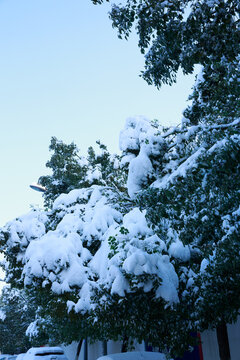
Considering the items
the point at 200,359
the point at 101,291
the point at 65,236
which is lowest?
the point at 200,359

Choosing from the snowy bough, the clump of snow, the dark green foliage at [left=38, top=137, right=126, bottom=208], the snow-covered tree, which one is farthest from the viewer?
the dark green foliage at [left=38, top=137, right=126, bottom=208]

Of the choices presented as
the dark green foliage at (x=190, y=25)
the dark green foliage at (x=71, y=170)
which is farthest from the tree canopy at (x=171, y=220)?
the dark green foliage at (x=71, y=170)

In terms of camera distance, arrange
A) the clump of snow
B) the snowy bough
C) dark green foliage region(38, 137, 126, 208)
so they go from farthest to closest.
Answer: dark green foliage region(38, 137, 126, 208), the clump of snow, the snowy bough

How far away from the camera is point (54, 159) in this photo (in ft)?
72.0

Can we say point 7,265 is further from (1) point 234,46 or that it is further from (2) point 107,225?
(1) point 234,46

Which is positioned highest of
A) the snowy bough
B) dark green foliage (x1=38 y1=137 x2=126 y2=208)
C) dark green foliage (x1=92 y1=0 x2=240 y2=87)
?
dark green foliage (x1=38 y1=137 x2=126 y2=208)

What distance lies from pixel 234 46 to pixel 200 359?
456 inches

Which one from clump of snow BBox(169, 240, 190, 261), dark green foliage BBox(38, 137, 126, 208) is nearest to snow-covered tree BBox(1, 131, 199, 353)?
clump of snow BBox(169, 240, 190, 261)

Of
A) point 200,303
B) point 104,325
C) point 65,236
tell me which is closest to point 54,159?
point 65,236

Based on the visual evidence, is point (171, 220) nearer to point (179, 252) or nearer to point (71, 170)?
point (179, 252)

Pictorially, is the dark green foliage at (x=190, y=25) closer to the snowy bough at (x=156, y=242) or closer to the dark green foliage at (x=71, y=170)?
the snowy bough at (x=156, y=242)

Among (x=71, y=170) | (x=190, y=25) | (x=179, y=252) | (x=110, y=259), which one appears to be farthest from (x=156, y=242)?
(x=71, y=170)

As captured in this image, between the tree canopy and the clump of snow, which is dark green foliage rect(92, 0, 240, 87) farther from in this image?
the clump of snow

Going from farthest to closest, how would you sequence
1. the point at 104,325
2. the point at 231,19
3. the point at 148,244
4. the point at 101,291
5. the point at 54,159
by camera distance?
the point at 54,159, the point at 104,325, the point at 101,291, the point at 148,244, the point at 231,19
